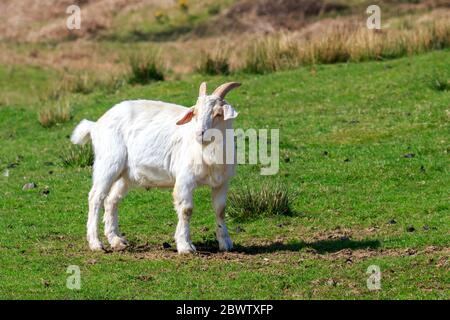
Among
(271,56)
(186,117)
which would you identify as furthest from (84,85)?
(186,117)

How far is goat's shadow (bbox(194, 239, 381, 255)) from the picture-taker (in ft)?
41.7

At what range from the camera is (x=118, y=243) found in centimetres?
1309

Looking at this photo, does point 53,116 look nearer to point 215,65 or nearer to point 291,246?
point 215,65

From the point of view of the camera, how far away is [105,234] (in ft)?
43.7

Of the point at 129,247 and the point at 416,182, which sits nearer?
the point at 129,247

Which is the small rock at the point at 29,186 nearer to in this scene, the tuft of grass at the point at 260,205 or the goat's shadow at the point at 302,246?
the tuft of grass at the point at 260,205

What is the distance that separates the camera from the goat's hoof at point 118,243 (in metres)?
13.0

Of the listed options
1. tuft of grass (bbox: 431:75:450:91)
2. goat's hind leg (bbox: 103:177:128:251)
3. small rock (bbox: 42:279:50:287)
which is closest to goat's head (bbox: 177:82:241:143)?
goat's hind leg (bbox: 103:177:128:251)

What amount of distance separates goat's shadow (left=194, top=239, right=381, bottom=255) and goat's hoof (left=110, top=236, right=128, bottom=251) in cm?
87

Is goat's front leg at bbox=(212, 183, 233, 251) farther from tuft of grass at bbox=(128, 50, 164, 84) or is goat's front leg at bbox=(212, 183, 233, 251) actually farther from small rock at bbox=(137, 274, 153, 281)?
tuft of grass at bbox=(128, 50, 164, 84)

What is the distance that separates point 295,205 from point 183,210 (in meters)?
2.71
